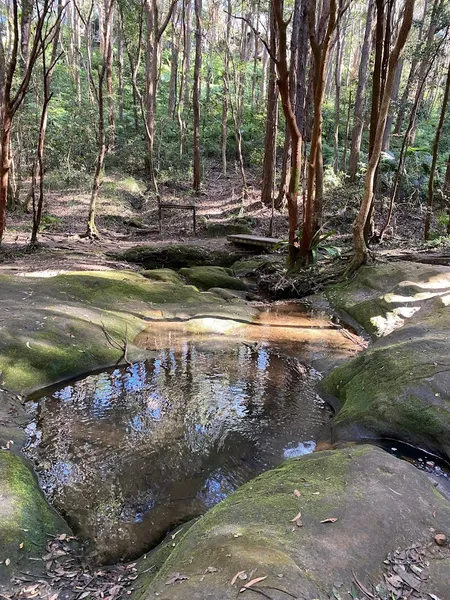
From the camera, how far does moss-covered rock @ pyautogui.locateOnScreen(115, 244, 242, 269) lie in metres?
14.1

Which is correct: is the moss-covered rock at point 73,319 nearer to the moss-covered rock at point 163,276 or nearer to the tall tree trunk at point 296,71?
the moss-covered rock at point 163,276

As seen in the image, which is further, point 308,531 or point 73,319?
point 73,319

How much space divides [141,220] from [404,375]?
1688cm

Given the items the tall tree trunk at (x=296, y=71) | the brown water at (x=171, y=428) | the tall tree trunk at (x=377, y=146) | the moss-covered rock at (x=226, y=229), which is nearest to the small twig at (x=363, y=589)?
the brown water at (x=171, y=428)

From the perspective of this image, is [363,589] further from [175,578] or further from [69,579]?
[69,579]

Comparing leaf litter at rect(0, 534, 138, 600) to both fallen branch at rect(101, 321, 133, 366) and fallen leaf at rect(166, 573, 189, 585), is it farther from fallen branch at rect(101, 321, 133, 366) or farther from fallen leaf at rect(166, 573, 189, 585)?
fallen branch at rect(101, 321, 133, 366)

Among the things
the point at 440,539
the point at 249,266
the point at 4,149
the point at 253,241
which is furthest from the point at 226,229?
the point at 440,539

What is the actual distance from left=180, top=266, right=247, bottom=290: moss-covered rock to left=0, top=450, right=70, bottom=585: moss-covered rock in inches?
319

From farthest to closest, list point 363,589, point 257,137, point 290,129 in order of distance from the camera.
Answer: point 257,137, point 290,129, point 363,589

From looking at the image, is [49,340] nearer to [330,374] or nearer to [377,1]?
[330,374]

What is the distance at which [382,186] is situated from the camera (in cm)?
2130

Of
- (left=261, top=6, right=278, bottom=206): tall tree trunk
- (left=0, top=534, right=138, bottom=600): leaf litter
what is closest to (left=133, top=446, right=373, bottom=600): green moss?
(left=0, top=534, right=138, bottom=600): leaf litter

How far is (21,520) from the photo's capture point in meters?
3.43

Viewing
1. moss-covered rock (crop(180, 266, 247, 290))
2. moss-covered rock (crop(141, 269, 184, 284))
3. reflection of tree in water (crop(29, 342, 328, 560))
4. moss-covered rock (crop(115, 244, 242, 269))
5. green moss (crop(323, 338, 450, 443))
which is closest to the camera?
reflection of tree in water (crop(29, 342, 328, 560))
